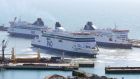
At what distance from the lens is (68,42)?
50.9 m

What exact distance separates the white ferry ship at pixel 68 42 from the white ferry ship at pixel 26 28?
32.0 feet

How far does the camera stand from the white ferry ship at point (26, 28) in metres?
65.1

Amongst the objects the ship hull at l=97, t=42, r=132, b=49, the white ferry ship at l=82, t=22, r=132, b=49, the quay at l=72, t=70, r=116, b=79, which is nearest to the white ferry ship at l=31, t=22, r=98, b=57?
the white ferry ship at l=82, t=22, r=132, b=49

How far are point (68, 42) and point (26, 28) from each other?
16.3 meters

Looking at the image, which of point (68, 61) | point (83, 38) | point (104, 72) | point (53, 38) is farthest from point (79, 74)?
point (53, 38)

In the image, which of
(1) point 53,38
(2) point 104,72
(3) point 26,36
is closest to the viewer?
(2) point 104,72

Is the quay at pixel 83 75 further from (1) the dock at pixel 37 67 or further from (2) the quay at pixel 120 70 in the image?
(2) the quay at pixel 120 70

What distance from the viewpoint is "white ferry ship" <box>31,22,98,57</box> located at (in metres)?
49.1

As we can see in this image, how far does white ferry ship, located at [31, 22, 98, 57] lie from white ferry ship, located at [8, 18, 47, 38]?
9750 mm

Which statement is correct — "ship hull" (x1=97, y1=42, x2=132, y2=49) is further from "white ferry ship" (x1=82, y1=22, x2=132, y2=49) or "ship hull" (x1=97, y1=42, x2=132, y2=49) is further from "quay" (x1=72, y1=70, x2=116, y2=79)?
"quay" (x1=72, y1=70, x2=116, y2=79)

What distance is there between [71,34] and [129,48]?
7798 mm

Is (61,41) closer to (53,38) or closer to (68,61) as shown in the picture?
(53,38)

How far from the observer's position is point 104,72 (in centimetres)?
4109

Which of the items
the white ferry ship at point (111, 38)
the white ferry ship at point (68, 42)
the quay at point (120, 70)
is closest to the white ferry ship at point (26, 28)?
the white ferry ship at point (111, 38)
